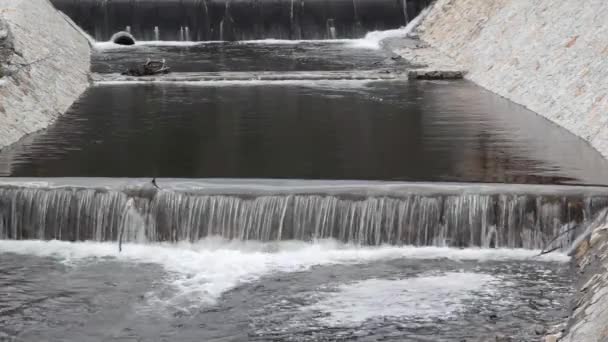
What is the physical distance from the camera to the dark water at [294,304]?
14.9 metres

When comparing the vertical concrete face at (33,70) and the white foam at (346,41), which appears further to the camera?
the white foam at (346,41)

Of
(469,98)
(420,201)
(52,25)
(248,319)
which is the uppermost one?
(52,25)

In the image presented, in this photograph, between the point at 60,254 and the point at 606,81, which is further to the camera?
the point at 606,81

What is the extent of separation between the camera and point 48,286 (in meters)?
16.9

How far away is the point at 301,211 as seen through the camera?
1938 cm

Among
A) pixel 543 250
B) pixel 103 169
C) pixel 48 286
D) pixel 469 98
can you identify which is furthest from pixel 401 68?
pixel 48 286

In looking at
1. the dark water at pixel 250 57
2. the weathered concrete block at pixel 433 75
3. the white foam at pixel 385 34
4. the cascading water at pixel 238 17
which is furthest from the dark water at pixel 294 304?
the cascading water at pixel 238 17

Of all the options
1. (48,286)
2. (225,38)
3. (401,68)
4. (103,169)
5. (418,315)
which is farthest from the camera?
(225,38)

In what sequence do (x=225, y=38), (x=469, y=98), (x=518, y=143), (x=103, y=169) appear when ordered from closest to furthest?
(x=103, y=169) → (x=518, y=143) → (x=469, y=98) → (x=225, y=38)

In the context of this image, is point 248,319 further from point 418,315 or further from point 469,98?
point 469,98

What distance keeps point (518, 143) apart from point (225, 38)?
27.4 meters

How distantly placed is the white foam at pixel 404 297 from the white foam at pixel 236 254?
1402mm

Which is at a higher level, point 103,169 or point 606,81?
point 606,81

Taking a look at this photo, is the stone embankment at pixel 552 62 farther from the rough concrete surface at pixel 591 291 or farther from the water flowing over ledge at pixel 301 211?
the water flowing over ledge at pixel 301 211
